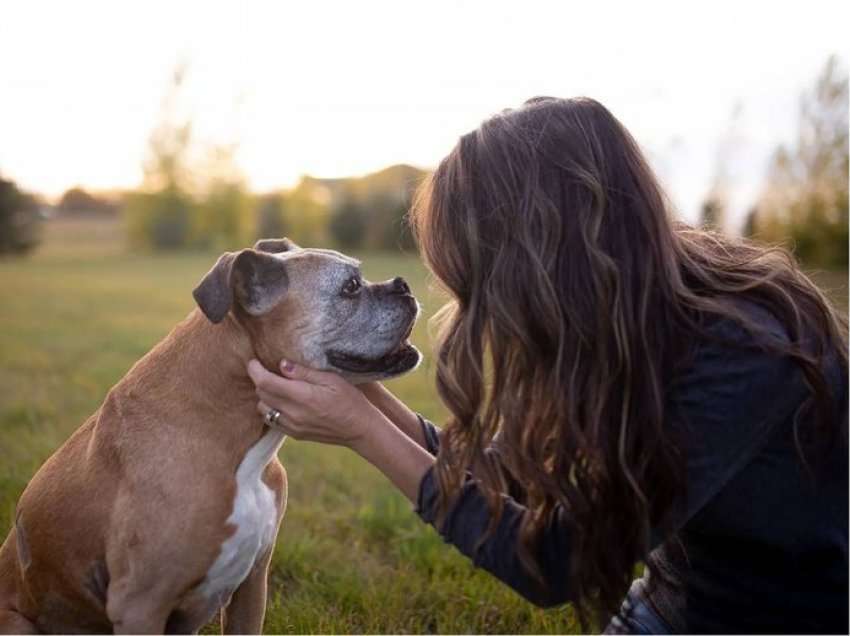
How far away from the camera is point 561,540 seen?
9.73 feet

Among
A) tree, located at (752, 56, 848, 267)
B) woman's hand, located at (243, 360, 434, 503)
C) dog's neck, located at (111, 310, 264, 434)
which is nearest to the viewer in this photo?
woman's hand, located at (243, 360, 434, 503)

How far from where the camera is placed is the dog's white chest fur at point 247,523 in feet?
11.0

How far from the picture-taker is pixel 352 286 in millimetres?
3732

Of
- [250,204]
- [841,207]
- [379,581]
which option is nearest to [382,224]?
[250,204]

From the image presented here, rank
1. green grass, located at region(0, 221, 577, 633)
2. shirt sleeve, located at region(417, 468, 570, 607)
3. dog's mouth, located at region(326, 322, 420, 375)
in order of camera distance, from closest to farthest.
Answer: shirt sleeve, located at region(417, 468, 570, 607) < dog's mouth, located at region(326, 322, 420, 375) < green grass, located at region(0, 221, 577, 633)

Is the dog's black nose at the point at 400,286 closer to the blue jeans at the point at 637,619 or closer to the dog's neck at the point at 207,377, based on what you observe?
the dog's neck at the point at 207,377

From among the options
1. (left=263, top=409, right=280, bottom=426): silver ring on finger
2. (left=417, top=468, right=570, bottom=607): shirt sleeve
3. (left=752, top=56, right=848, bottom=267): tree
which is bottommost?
(left=752, top=56, right=848, bottom=267): tree

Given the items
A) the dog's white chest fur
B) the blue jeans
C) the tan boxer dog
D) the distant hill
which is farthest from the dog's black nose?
Answer: the distant hill

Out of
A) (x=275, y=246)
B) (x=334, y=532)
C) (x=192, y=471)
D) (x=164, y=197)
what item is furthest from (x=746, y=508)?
(x=164, y=197)

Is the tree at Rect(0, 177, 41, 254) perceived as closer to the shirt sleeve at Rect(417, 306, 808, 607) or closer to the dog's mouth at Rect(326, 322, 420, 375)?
the dog's mouth at Rect(326, 322, 420, 375)

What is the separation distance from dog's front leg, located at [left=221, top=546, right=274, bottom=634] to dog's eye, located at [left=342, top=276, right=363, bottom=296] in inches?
42.1

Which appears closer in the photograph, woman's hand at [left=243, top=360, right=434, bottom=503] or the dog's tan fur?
woman's hand at [left=243, top=360, right=434, bottom=503]

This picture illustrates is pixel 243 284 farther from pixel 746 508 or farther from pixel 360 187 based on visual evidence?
pixel 360 187

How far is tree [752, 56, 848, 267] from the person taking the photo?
1812 centimetres
